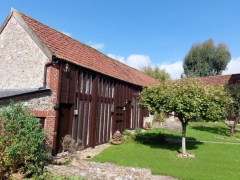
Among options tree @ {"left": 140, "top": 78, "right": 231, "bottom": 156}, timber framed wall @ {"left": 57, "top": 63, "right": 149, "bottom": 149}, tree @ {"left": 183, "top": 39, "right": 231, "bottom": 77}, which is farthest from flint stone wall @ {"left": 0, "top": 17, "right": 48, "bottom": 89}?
tree @ {"left": 183, "top": 39, "right": 231, "bottom": 77}

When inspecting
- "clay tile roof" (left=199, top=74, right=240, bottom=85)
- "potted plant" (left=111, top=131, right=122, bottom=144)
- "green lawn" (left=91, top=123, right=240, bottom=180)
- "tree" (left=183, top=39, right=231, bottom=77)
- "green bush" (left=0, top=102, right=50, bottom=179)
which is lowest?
"green lawn" (left=91, top=123, right=240, bottom=180)

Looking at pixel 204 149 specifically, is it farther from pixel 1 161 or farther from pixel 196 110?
pixel 1 161

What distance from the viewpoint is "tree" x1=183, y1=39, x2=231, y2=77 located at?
4312 centimetres

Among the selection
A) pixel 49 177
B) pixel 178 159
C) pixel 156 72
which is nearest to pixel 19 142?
pixel 49 177

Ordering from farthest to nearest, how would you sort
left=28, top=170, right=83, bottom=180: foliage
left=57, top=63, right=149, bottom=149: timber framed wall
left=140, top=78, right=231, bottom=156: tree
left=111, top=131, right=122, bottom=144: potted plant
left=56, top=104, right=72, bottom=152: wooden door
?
1. left=111, top=131, right=122, bottom=144: potted plant
2. left=140, top=78, right=231, bottom=156: tree
3. left=57, top=63, right=149, bottom=149: timber framed wall
4. left=56, top=104, right=72, bottom=152: wooden door
5. left=28, top=170, right=83, bottom=180: foliage

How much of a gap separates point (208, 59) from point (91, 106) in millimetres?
37492

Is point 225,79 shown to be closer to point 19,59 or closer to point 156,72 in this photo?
point 156,72

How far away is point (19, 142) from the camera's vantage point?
6.27 metres

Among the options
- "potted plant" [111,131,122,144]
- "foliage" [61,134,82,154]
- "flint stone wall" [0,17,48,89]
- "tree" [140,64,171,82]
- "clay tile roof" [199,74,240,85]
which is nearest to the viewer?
"foliage" [61,134,82,154]

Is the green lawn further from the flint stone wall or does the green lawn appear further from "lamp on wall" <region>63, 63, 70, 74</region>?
the flint stone wall

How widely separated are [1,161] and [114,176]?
3352mm

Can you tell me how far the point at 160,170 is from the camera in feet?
28.5

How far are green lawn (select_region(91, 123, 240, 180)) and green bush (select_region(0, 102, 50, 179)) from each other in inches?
157

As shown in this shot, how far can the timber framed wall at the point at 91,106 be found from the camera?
10.5m
